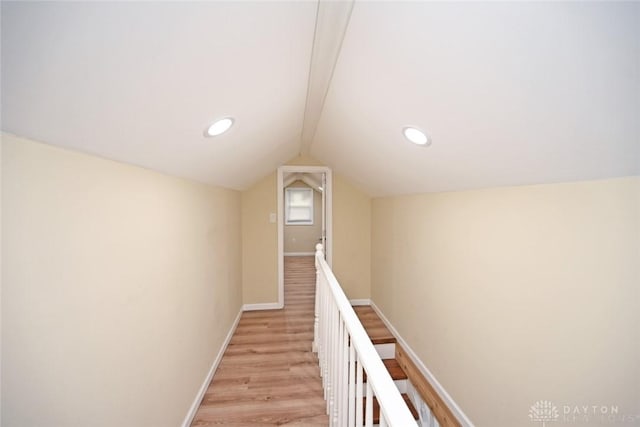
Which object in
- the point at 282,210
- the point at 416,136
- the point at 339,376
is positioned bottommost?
the point at 339,376

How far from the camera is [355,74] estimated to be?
1334mm

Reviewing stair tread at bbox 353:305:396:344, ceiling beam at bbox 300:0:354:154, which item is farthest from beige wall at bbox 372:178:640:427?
ceiling beam at bbox 300:0:354:154

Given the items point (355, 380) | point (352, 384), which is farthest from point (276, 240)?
point (352, 384)

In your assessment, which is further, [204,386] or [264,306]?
[264,306]

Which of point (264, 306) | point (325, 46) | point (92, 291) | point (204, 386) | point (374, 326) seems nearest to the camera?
point (92, 291)

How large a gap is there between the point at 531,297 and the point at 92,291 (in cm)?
209

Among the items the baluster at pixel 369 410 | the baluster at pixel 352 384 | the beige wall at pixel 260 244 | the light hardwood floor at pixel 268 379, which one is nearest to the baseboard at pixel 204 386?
the light hardwood floor at pixel 268 379

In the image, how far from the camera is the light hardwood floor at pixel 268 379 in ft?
6.61

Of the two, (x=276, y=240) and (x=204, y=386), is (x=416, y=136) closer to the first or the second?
(x=204, y=386)

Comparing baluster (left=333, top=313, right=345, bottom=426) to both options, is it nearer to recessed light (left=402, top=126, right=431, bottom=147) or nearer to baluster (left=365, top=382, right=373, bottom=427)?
baluster (left=365, top=382, right=373, bottom=427)

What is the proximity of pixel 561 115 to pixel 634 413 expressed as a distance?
1200 mm

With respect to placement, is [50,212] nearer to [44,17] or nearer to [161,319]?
[44,17]

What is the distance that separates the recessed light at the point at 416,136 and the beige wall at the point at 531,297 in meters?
0.60

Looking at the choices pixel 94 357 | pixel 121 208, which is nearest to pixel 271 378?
pixel 94 357
